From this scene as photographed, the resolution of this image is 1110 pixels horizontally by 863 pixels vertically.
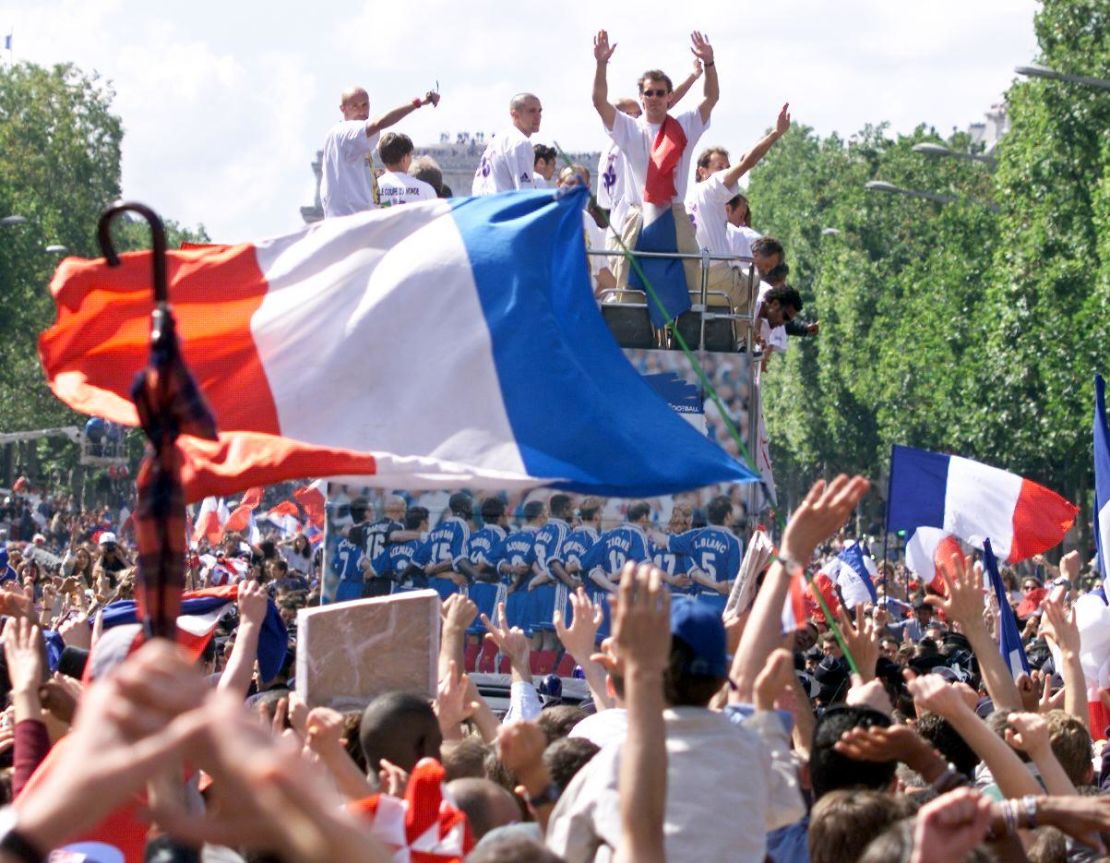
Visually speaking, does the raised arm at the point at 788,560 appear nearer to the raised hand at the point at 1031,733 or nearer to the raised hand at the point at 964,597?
the raised hand at the point at 1031,733

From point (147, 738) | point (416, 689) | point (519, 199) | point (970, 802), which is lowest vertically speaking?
point (416, 689)

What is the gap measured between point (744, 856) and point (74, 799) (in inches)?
72.9

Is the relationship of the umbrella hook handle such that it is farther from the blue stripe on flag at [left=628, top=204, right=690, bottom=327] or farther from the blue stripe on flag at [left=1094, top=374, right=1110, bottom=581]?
the blue stripe on flag at [left=628, top=204, right=690, bottom=327]

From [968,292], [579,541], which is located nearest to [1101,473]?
[579,541]

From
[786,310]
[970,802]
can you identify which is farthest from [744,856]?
[786,310]

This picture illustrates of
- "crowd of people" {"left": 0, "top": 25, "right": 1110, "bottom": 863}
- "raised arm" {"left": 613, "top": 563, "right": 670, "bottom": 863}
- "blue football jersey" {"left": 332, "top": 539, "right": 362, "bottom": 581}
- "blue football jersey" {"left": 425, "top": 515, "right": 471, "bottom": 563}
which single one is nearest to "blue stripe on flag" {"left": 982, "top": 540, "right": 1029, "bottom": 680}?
"crowd of people" {"left": 0, "top": 25, "right": 1110, "bottom": 863}

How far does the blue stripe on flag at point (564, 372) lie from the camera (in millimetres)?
6996

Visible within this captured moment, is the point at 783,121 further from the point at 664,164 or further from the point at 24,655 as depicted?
the point at 24,655

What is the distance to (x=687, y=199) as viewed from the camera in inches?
561

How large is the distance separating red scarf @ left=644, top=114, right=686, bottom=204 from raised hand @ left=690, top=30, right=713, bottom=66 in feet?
1.25

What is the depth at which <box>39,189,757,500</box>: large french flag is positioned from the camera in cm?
668

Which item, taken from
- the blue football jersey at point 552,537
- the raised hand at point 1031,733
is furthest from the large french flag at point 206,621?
the raised hand at point 1031,733

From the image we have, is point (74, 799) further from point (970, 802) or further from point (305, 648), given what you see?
point (305, 648)

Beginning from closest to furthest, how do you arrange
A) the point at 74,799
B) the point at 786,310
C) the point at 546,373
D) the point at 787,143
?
the point at 74,799, the point at 546,373, the point at 786,310, the point at 787,143
